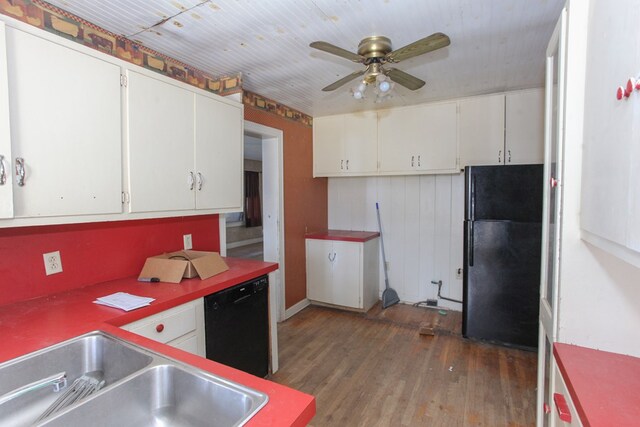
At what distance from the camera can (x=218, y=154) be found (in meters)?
2.25

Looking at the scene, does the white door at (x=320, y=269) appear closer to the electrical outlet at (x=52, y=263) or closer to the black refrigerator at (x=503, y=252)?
the black refrigerator at (x=503, y=252)

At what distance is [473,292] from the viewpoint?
2812 millimetres

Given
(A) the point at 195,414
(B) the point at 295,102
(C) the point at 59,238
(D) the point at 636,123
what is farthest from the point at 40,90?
(B) the point at 295,102

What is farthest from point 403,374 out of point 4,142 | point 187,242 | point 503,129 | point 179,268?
point 4,142

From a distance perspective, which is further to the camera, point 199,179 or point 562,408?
point 199,179

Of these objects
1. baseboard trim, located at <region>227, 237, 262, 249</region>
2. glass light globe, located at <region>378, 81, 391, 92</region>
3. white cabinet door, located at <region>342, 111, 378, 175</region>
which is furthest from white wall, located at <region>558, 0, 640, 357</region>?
baseboard trim, located at <region>227, 237, 262, 249</region>

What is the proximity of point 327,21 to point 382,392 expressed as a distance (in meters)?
2.36

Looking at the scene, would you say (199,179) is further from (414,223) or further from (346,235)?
(414,223)

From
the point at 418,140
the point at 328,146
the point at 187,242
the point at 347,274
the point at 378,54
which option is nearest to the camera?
the point at 378,54

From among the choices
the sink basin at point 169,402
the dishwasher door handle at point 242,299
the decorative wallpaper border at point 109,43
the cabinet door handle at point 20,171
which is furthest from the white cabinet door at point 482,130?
the cabinet door handle at point 20,171

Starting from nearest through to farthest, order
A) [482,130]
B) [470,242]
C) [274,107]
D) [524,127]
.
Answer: [470,242]
[524,127]
[482,130]
[274,107]

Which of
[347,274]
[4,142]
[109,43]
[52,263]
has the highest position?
[109,43]

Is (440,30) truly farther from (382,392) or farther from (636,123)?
(382,392)

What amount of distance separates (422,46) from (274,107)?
1.91m
